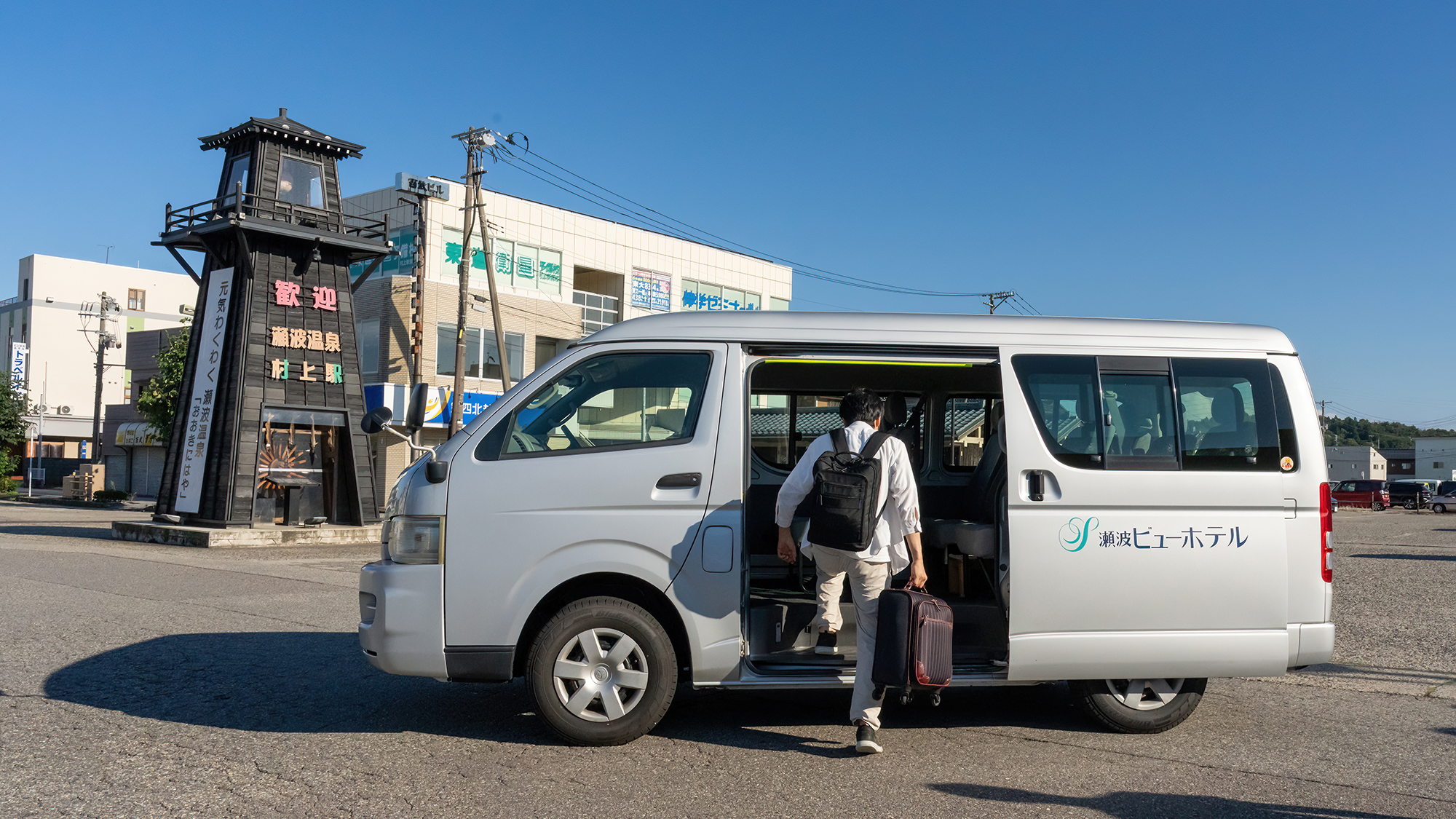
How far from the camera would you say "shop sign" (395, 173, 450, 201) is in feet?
101

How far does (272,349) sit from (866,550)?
22055 millimetres

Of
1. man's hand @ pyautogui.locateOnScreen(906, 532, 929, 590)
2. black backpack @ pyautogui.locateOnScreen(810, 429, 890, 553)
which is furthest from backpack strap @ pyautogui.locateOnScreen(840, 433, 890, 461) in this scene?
man's hand @ pyautogui.locateOnScreen(906, 532, 929, 590)

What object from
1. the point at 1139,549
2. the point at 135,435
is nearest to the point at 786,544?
the point at 1139,549

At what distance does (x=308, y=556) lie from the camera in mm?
19562

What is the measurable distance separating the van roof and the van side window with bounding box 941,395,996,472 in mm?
1900

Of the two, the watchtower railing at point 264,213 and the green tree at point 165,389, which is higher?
the watchtower railing at point 264,213

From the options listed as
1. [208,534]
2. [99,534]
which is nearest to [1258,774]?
[208,534]

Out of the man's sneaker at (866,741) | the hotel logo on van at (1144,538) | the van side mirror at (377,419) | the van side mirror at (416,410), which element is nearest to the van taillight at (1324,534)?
the hotel logo on van at (1144,538)

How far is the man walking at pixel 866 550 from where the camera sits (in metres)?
5.43

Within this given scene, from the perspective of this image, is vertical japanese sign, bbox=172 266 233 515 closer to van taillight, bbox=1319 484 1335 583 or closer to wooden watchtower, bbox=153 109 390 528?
wooden watchtower, bbox=153 109 390 528

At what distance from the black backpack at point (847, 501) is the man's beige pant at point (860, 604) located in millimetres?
144

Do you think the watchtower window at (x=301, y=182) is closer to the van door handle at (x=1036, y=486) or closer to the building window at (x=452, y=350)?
the building window at (x=452, y=350)

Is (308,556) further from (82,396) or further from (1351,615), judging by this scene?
(82,396)

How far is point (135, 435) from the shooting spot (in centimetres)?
4525
